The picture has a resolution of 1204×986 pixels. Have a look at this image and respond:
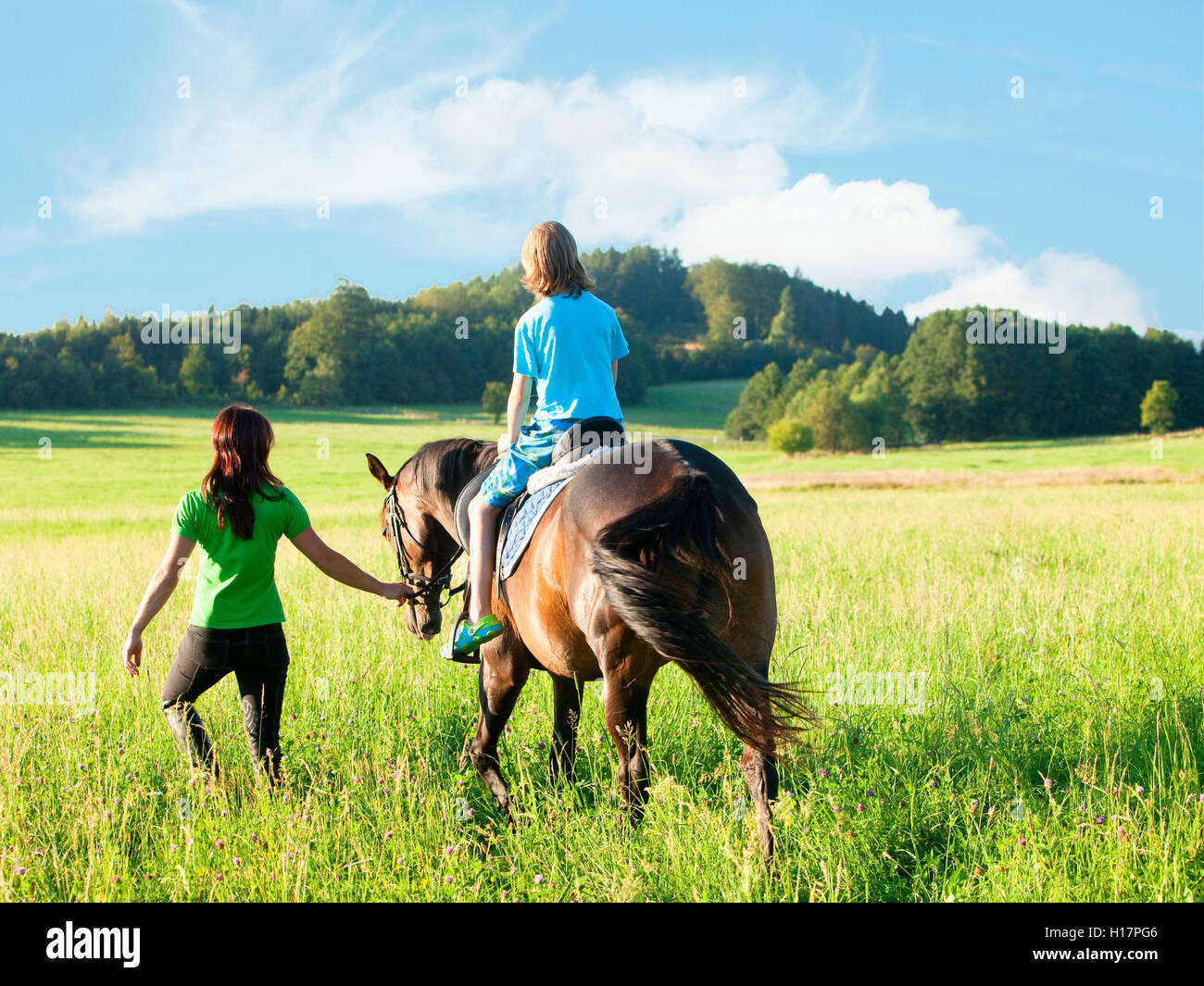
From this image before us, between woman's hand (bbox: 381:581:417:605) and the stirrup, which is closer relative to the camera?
the stirrup

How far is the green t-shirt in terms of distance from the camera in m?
4.16

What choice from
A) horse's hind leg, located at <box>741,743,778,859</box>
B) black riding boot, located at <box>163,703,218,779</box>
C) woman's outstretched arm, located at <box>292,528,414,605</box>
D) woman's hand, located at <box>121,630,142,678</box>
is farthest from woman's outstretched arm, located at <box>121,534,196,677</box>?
horse's hind leg, located at <box>741,743,778,859</box>

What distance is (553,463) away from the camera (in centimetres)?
412

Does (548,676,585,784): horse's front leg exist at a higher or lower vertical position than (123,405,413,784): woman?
lower

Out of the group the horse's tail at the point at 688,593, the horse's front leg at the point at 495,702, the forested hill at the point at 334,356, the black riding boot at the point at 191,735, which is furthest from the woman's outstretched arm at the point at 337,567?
the forested hill at the point at 334,356

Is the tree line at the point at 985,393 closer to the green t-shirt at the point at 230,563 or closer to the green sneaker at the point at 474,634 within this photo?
the green sneaker at the point at 474,634

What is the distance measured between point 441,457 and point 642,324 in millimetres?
128596

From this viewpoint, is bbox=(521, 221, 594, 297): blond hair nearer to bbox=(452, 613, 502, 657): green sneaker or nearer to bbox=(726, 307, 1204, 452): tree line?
bbox=(452, 613, 502, 657): green sneaker

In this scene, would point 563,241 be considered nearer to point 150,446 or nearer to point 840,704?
point 840,704

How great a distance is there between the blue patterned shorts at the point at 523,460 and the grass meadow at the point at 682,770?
140 centimetres

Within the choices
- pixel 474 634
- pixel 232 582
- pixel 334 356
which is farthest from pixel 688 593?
pixel 334 356

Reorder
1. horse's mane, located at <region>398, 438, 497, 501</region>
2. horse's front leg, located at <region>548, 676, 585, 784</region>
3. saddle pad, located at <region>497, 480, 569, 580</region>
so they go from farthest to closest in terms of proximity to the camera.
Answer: horse's mane, located at <region>398, 438, 497, 501</region> < horse's front leg, located at <region>548, 676, 585, 784</region> < saddle pad, located at <region>497, 480, 569, 580</region>

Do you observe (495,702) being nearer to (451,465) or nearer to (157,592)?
(451,465)
